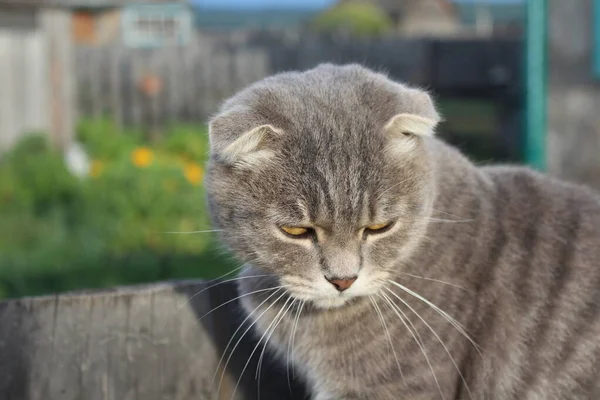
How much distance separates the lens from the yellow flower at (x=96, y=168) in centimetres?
630

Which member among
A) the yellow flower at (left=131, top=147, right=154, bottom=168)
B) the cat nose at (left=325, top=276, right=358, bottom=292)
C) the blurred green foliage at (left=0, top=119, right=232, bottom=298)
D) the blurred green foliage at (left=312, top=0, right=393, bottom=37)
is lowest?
the blurred green foliage at (left=0, top=119, right=232, bottom=298)

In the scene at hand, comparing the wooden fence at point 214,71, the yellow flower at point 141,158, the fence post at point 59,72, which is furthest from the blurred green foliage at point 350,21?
the yellow flower at point 141,158

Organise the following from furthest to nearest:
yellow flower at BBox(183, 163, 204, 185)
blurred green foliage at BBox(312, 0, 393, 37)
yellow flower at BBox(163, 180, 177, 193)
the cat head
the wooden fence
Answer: blurred green foliage at BBox(312, 0, 393, 37) < the wooden fence < yellow flower at BBox(183, 163, 204, 185) < yellow flower at BBox(163, 180, 177, 193) < the cat head

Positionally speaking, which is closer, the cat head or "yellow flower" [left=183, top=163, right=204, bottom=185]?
the cat head

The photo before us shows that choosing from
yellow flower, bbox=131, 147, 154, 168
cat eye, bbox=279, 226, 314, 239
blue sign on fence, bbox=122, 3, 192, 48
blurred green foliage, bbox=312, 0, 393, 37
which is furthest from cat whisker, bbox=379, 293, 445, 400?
blurred green foliage, bbox=312, 0, 393, 37

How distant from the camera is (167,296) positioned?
7.36ft

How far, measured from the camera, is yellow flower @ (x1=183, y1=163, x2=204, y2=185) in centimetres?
613

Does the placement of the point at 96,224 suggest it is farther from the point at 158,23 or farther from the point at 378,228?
the point at 158,23

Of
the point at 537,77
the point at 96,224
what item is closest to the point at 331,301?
the point at 96,224

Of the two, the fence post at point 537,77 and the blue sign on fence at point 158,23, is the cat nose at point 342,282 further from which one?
the blue sign on fence at point 158,23

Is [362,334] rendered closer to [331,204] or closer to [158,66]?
[331,204]

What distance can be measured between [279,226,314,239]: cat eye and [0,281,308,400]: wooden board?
0.38 m

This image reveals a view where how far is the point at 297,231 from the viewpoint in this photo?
2053mm

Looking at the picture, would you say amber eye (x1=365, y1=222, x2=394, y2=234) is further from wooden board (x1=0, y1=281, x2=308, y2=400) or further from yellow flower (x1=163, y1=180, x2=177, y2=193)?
yellow flower (x1=163, y1=180, x2=177, y2=193)
